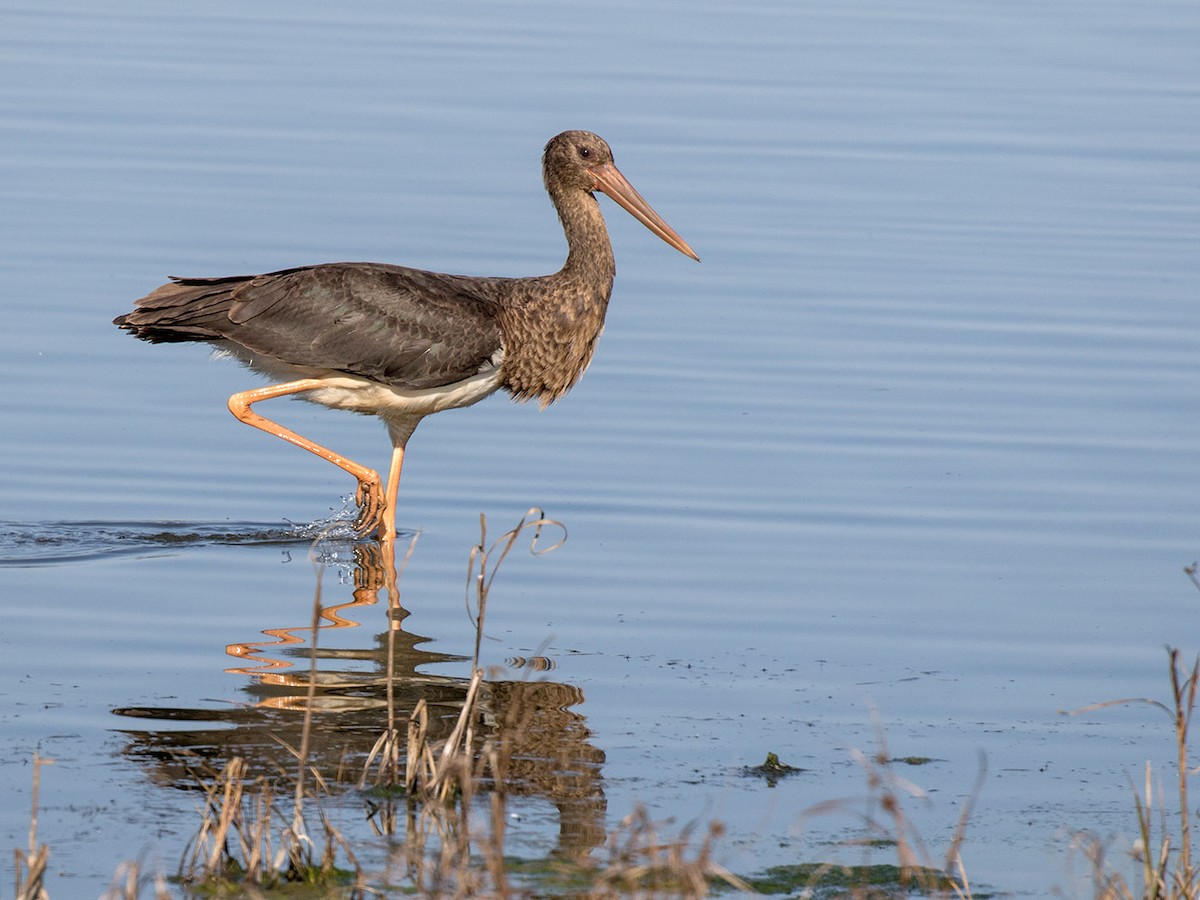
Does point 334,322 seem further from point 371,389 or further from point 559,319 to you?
point 559,319

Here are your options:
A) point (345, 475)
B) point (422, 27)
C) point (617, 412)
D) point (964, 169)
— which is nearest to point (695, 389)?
point (617, 412)

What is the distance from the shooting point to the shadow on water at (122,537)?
884 centimetres

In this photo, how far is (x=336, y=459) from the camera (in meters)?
9.49

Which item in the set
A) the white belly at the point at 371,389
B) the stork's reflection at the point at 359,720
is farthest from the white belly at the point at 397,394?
the stork's reflection at the point at 359,720

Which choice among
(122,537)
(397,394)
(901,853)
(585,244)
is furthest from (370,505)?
(901,853)

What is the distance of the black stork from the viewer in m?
9.32

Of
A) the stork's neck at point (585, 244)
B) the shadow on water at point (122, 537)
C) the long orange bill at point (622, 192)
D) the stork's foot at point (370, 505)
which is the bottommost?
the shadow on water at point (122, 537)

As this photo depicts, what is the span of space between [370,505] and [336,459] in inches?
13.8

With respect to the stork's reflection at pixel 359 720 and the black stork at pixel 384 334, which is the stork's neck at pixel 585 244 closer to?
the black stork at pixel 384 334

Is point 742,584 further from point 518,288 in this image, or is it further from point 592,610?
point 518,288

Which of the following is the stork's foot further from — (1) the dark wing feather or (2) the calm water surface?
(1) the dark wing feather

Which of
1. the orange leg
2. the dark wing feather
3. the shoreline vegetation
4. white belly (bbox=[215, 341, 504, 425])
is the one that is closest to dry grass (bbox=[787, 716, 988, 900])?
the shoreline vegetation

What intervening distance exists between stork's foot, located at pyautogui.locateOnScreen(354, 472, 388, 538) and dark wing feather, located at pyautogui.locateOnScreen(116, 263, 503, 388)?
49cm

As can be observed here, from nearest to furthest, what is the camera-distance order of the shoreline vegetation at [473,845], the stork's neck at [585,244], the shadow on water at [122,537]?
the shoreline vegetation at [473,845], the shadow on water at [122,537], the stork's neck at [585,244]
